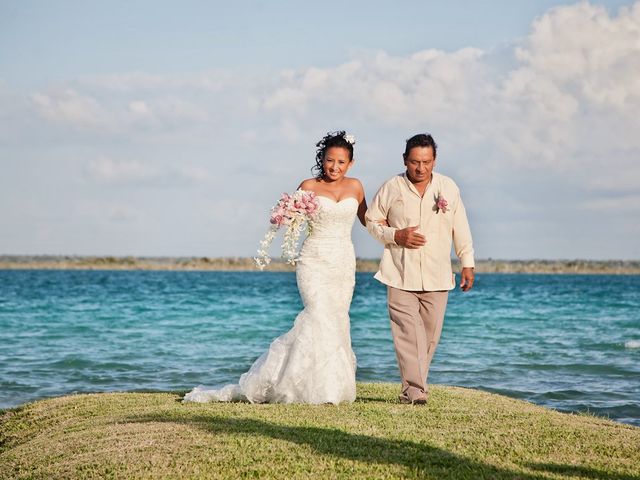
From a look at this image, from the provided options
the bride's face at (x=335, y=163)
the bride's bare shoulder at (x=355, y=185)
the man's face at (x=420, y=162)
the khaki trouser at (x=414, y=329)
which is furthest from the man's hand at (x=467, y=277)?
the bride's face at (x=335, y=163)

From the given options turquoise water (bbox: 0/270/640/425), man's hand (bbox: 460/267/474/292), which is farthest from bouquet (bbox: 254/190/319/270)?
turquoise water (bbox: 0/270/640/425)

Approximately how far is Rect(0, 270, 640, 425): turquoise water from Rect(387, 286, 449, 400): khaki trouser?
15.4 feet

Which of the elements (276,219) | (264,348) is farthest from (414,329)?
(264,348)

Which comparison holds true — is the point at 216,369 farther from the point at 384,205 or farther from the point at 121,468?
the point at 121,468

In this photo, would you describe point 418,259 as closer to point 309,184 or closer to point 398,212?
point 398,212

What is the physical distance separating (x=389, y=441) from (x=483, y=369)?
35.8 ft

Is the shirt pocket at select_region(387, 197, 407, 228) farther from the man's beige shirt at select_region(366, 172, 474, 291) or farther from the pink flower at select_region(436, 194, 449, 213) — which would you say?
the pink flower at select_region(436, 194, 449, 213)

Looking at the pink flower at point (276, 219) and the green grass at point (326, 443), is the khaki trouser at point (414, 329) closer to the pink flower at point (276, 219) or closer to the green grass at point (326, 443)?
the green grass at point (326, 443)

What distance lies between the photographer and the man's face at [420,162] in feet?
29.2

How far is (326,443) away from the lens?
718 centimetres

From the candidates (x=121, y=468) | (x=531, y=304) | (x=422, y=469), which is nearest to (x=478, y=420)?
(x=422, y=469)

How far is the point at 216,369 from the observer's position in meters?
17.9

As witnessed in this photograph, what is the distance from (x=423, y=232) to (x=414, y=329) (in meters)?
1.03

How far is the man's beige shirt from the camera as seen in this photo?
911 centimetres
